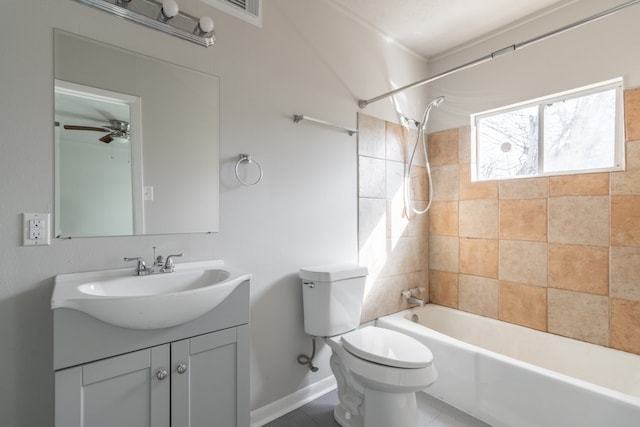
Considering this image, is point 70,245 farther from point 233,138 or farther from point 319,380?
point 319,380

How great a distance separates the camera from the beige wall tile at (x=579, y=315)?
1.92 meters

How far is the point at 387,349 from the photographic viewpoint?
1.57m

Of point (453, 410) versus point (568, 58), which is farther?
point (568, 58)

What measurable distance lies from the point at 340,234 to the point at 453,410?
1.29m

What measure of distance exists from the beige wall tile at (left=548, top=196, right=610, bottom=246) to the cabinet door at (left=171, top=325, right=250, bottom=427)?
211 centimetres

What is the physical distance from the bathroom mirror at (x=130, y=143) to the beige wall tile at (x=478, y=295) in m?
2.07

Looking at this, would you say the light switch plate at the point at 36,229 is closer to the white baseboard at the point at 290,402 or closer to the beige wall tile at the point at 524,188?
the white baseboard at the point at 290,402

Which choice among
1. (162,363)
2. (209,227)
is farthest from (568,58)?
(162,363)

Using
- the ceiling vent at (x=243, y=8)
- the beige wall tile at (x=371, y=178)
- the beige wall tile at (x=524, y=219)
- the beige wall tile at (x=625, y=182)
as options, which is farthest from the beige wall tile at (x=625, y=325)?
the ceiling vent at (x=243, y=8)

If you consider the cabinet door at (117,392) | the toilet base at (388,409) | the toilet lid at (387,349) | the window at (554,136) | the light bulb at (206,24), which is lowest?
the toilet base at (388,409)

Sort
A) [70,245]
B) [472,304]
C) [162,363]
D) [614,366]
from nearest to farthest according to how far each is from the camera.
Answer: [162,363] → [70,245] → [614,366] → [472,304]

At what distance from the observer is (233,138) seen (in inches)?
66.3

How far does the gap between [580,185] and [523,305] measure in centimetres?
91

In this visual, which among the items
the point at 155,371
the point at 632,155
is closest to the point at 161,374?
the point at 155,371
